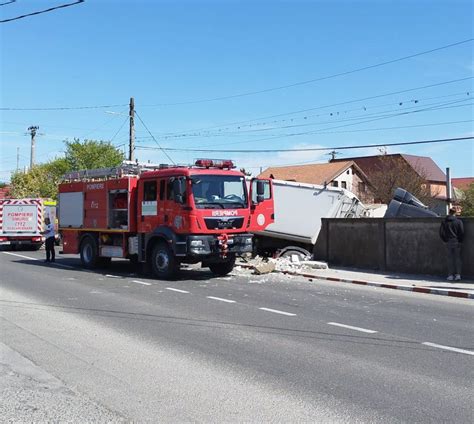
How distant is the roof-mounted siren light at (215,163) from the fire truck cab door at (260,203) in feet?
2.60

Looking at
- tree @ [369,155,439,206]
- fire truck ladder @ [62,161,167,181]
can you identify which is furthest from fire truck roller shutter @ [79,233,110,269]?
tree @ [369,155,439,206]

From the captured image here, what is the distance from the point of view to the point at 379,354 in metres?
6.79

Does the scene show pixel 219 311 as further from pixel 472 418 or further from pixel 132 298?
pixel 472 418

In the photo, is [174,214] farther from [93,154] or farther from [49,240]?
[93,154]

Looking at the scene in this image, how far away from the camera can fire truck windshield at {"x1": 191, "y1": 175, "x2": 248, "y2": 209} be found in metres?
14.2

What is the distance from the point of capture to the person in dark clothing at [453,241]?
13898 mm

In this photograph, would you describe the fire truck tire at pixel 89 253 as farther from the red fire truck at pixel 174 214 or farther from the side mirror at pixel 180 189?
the side mirror at pixel 180 189

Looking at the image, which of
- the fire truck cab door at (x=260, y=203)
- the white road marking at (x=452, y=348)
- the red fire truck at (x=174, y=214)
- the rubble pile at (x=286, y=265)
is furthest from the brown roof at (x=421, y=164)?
the white road marking at (x=452, y=348)

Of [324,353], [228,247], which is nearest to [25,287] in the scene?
[228,247]

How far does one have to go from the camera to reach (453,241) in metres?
13.9

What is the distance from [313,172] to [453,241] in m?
46.5

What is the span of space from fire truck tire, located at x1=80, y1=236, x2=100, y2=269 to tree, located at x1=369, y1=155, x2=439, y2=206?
113 feet

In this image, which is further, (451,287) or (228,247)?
(228,247)

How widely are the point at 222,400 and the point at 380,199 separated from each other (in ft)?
154
